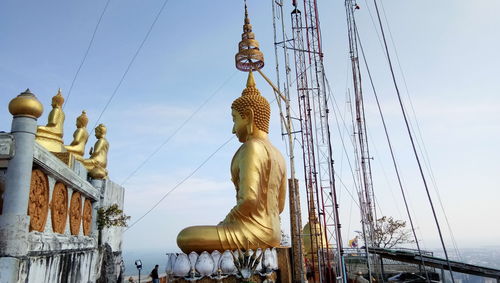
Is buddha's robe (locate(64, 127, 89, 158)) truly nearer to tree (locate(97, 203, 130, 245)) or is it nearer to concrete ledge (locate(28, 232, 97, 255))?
tree (locate(97, 203, 130, 245))

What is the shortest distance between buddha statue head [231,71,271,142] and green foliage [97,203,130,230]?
4.29 meters

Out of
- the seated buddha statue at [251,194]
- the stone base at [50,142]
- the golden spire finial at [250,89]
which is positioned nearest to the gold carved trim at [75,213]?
the stone base at [50,142]

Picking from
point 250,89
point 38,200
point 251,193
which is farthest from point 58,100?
point 251,193

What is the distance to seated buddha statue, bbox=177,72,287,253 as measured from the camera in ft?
21.6

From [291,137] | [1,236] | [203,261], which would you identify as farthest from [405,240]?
[1,236]

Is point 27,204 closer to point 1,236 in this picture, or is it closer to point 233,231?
point 1,236

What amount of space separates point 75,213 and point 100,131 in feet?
12.9

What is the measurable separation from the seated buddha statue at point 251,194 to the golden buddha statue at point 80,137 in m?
4.65

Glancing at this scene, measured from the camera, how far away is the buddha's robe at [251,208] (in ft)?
21.5

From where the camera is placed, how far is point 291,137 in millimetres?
12430

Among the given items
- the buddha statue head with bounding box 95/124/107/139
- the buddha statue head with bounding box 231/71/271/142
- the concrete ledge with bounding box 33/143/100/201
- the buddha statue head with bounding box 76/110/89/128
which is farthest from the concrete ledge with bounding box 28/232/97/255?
the buddha statue head with bounding box 231/71/271/142

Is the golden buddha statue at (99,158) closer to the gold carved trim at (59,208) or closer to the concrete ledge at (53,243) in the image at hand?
the concrete ledge at (53,243)

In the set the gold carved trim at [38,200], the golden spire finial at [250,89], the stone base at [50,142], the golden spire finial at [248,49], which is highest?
the golden spire finial at [248,49]

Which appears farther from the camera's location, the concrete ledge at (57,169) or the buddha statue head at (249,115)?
the buddha statue head at (249,115)
